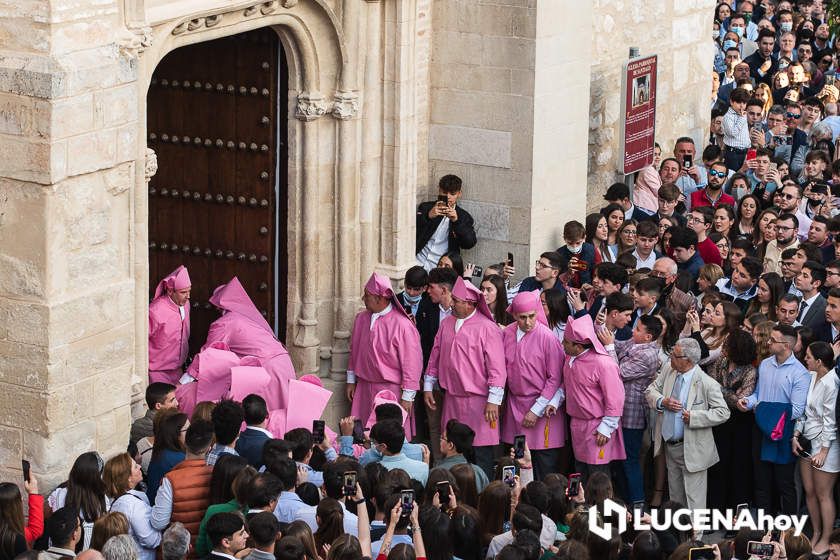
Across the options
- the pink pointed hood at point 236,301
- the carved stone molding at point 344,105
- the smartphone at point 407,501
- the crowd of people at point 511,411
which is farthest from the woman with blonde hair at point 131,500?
the carved stone molding at point 344,105

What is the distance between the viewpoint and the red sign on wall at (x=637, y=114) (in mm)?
16078

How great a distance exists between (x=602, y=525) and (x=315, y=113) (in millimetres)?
4769

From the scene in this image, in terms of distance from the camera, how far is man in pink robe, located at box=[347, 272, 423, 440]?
41.5 ft

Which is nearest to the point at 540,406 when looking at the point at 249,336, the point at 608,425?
the point at 608,425

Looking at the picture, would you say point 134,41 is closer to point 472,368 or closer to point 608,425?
point 472,368

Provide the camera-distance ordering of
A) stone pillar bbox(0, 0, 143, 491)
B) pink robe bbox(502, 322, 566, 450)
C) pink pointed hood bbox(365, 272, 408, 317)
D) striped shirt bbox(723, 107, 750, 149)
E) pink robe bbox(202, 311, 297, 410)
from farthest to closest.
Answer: striped shirt bbox(723, 107, 750, 149) < pink pointed hood bbox(365, 272, 408, 317) < pink robe bbox(202, 311, 297, 410) < pink robe bbox(502, 322, 566, 450) < stone pillar bbox(0, 0, 143, 491)

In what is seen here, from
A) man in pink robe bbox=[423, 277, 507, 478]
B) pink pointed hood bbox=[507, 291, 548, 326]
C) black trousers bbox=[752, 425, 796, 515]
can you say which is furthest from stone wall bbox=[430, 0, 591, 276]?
black trousers bbox=[752, 425, 796, 515]

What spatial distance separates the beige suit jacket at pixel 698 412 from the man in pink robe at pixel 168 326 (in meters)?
3.33

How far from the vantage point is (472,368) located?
12.3m

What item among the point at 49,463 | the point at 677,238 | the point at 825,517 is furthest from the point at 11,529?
the point at 677,238

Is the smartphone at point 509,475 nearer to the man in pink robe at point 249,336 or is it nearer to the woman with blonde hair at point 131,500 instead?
the woman with blonde hair at point 131,500

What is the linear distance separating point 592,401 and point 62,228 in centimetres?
382

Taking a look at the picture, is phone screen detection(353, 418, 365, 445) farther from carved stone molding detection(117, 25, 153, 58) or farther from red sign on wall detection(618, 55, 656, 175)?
red sign on wall detection(618, 55, 656, 175)

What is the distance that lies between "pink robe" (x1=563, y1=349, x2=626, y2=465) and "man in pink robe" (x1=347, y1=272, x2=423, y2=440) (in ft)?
4.08
